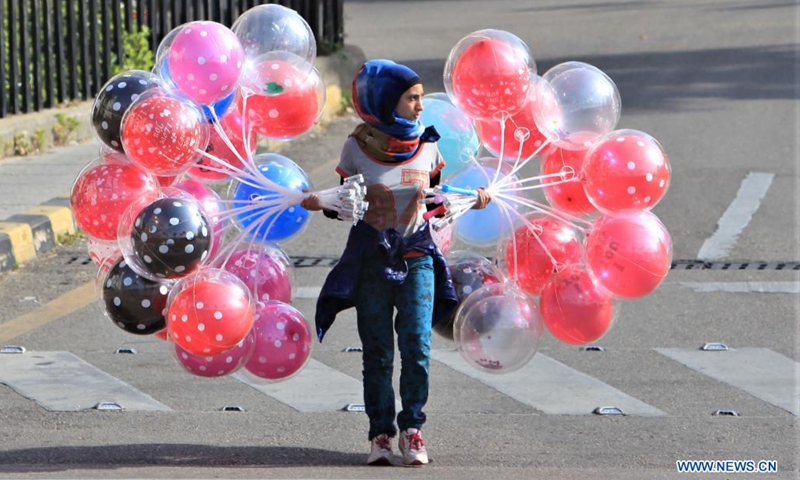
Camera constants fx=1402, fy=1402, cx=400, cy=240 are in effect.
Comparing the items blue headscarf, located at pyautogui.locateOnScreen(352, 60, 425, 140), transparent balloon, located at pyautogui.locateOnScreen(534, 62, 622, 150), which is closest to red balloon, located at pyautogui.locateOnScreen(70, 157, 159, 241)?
blue headscarf, located at pyautogui.locateOnScreen(352, 60, 425, 140)

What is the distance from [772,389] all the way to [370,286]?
2.35 m

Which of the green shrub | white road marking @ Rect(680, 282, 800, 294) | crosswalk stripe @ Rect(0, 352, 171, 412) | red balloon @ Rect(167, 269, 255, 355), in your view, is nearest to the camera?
red balloon @ Rect(167, 269, 255, 355)

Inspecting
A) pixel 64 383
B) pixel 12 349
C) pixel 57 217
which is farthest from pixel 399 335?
pixel 57 217

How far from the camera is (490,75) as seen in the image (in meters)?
5.38

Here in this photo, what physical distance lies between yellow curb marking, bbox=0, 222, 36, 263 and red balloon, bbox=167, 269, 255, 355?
4.14 m

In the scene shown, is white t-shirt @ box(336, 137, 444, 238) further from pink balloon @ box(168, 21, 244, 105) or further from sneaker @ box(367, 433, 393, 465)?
sneaker @ box(367, 433, 393, 465)

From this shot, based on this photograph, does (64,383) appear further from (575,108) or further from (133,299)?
(575,108)

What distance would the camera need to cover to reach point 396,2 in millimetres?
25391

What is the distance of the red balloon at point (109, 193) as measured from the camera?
211 inches

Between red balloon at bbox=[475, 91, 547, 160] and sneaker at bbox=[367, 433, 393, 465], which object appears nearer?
sneaker at bbox=[367, 433, 393, 465]

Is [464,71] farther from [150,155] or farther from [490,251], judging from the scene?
[490,251]

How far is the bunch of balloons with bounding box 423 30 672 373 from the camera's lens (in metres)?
5.28

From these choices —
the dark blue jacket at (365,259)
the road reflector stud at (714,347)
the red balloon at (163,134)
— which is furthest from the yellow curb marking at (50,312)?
the road reflector stud at (714,347)

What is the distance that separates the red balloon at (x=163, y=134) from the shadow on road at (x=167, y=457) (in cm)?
113
